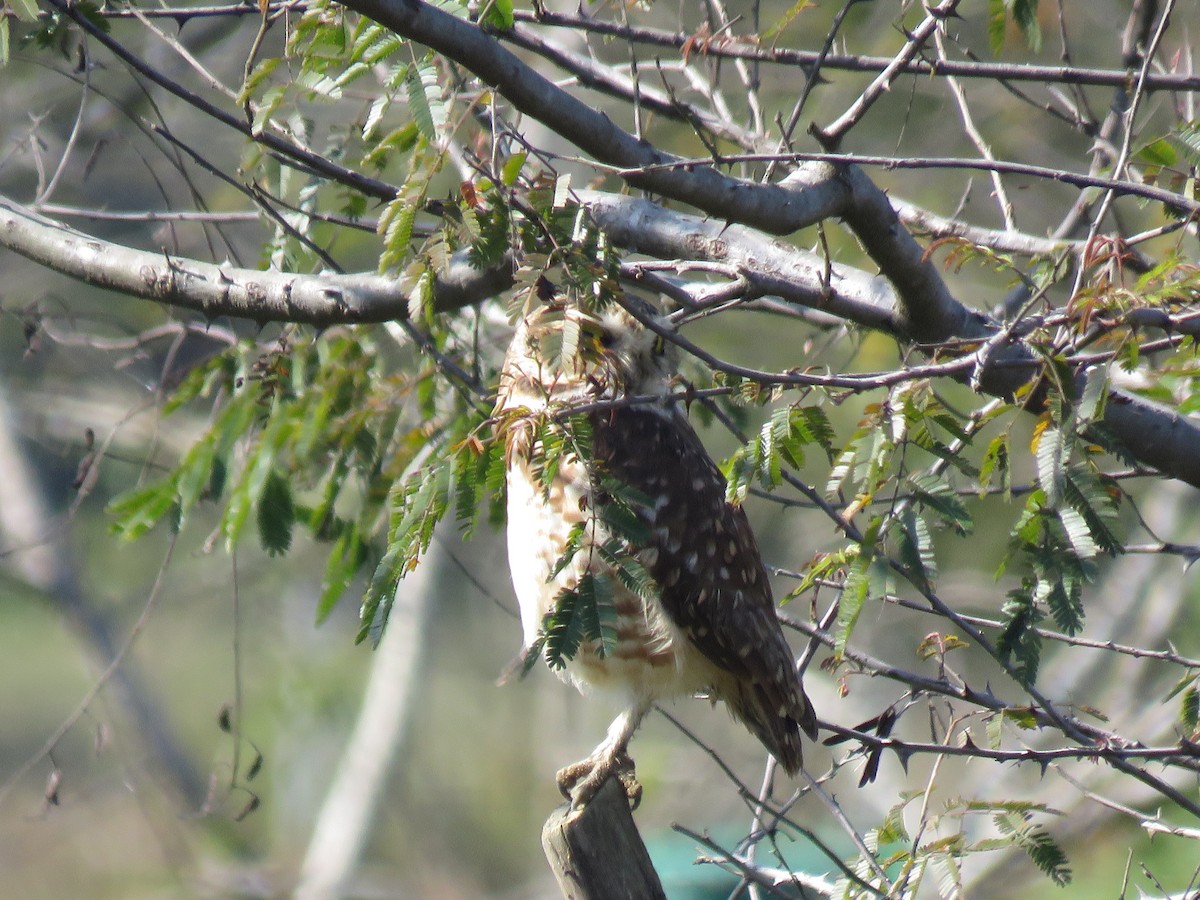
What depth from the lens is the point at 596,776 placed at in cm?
335

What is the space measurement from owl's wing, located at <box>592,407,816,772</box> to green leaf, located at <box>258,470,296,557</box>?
44.6 inches

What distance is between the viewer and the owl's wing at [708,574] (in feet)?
10.5

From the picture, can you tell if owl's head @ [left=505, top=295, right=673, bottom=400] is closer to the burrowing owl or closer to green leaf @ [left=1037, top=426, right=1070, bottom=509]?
the burrowing owl

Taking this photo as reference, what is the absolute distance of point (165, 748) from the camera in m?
9.36

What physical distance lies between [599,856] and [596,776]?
42 centimetres

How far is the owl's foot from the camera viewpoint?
3.27 meters

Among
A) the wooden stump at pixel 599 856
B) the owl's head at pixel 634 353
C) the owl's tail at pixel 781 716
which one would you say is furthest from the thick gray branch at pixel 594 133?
the wooden stump at pixel 599 856

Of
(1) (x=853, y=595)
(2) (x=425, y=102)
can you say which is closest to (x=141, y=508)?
(2) (x=425, y=102)

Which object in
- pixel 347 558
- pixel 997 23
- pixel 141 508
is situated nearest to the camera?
pixel 997 23

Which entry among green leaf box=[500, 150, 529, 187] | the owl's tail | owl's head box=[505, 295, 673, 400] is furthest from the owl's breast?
green leaf box=[500, 150, 529, 187]

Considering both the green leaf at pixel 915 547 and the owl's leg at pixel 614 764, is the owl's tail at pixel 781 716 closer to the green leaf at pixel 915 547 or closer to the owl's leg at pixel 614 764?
the owl's leg at pixel 614 764

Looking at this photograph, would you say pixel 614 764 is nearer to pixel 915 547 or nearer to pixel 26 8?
pixel 915 547

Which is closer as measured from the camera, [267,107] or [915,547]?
[915,547]

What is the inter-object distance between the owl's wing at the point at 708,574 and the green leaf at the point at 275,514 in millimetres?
1133
